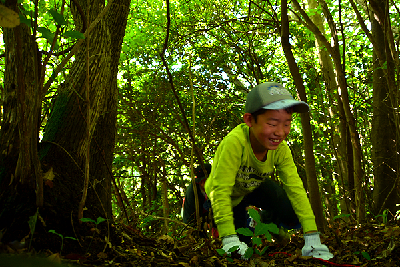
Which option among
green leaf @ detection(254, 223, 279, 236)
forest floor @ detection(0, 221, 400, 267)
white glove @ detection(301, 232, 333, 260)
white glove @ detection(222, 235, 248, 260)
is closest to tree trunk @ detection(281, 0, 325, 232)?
forest floor @ detection(0, 221, 400, 267)

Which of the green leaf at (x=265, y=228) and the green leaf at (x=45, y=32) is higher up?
the green leaf at (x=45, y=32)

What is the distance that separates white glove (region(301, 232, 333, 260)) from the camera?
220cm

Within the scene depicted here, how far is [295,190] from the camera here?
2.63 meters

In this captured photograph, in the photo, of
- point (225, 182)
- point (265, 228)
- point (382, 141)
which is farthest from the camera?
point (382, 141)

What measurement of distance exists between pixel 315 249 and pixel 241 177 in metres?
0.79

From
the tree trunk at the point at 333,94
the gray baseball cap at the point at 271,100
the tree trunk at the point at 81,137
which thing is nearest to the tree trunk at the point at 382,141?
the tree trunk at the point at 333,94

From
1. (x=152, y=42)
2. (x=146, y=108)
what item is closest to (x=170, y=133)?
(x=146, y=108)

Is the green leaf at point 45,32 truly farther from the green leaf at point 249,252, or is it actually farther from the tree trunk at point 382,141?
the tree trunk at point 382,141

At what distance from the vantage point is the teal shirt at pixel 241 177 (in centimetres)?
230

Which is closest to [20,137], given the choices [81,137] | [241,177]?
[81,137]

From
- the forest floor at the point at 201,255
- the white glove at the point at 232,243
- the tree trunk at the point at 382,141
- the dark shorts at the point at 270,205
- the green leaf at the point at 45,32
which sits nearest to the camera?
the green leaf at the point at 45,32

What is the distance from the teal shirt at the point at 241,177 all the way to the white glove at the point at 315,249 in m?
0.08

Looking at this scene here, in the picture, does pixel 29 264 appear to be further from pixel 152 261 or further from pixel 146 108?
pixel 146 108

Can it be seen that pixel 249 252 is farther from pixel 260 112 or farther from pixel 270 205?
pixel 270 205
